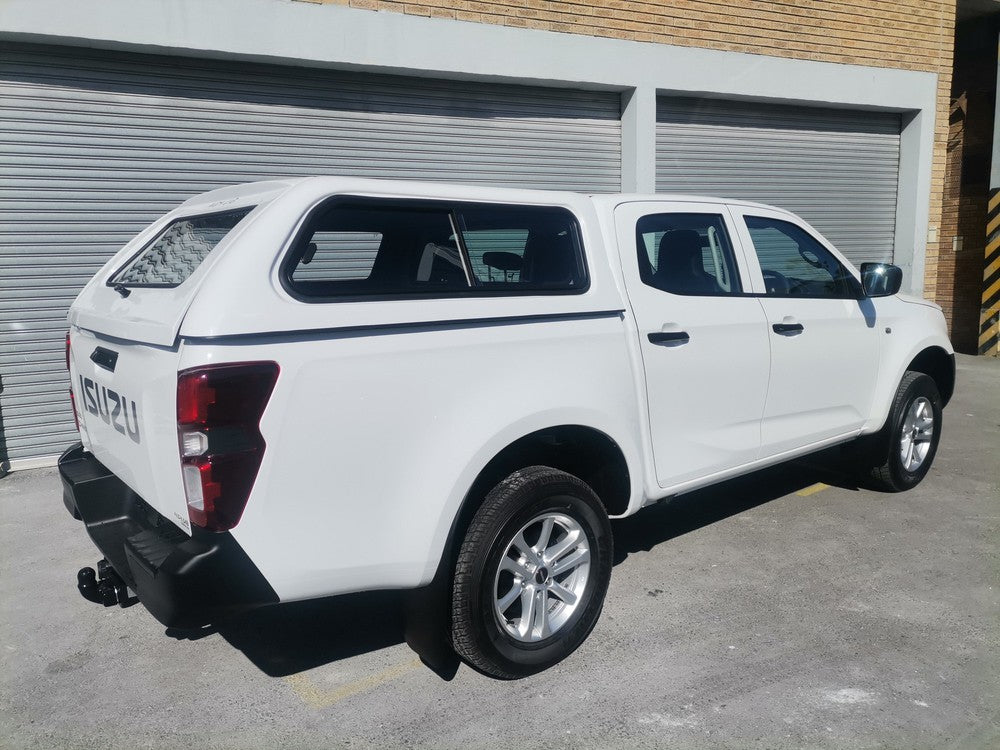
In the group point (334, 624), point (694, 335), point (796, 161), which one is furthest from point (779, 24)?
point (334, 624)

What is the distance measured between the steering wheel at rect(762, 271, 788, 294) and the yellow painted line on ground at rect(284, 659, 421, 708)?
2681mm

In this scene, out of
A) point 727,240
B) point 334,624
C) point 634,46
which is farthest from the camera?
point 634,46

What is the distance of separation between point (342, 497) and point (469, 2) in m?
6.30

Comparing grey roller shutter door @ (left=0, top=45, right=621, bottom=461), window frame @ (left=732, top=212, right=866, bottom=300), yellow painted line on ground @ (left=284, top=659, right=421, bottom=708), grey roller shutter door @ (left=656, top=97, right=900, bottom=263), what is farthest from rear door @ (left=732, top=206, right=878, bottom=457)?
grey roller shutter door @ (left=656, top=97, right=900, bottom=263)

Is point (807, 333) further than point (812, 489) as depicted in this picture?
No

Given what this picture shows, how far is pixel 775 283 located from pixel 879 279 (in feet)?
2.60

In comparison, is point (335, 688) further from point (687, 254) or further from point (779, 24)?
point (779, 24)

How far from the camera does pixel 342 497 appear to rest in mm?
2518

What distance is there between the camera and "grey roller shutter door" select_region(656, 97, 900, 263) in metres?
9.16

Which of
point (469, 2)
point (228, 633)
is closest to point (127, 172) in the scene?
point (469, 2)

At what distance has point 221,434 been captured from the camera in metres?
2.33

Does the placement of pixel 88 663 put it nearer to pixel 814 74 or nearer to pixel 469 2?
pixel 469 2

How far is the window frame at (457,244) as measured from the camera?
8.39ft

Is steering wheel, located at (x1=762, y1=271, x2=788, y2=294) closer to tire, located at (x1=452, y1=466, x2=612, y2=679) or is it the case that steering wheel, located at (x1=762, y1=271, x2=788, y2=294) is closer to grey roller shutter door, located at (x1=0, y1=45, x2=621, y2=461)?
tire, located at (x1=452, y1=466, x2=612, y2=679)
